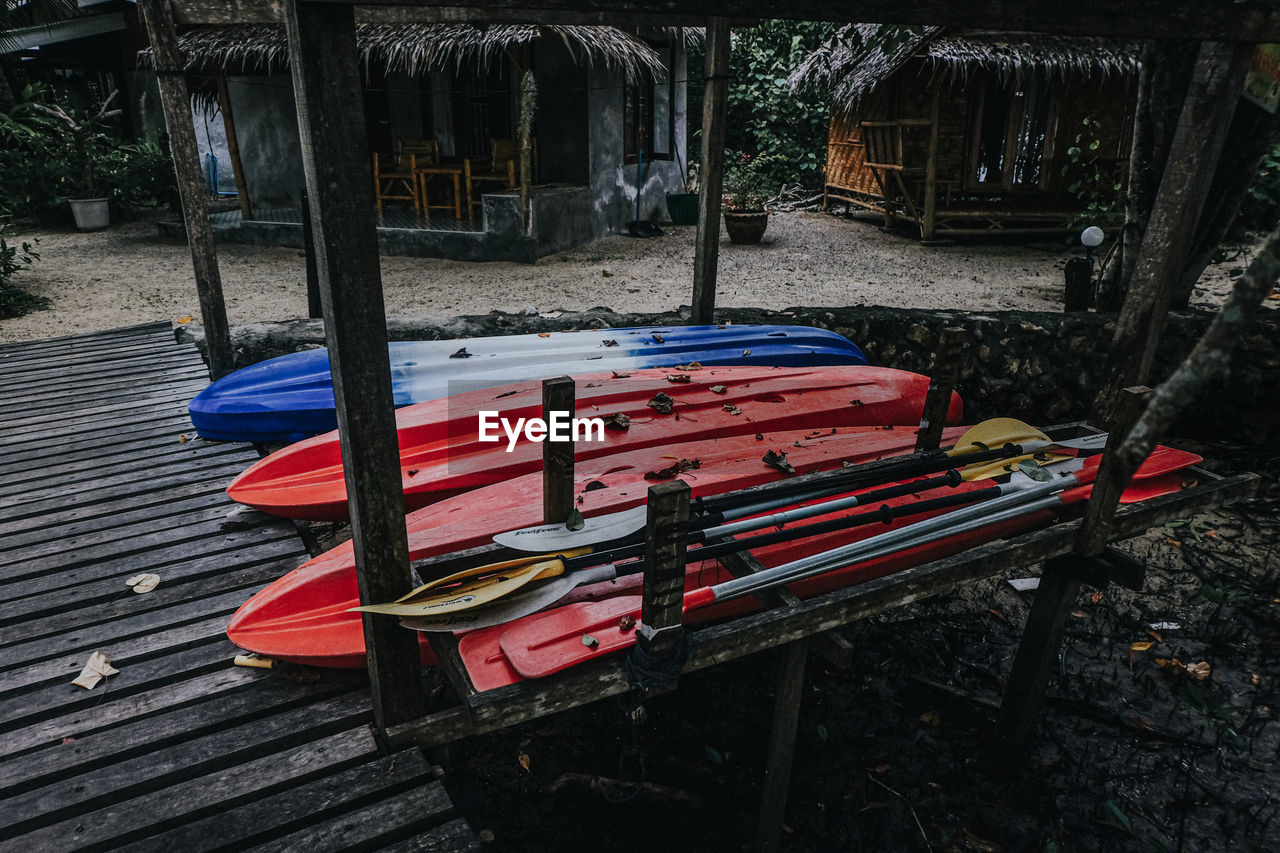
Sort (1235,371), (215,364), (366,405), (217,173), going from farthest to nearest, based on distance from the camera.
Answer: (217,173)
(1235,371)
(215,364)
(366,405)

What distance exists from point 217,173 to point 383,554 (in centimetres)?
1635

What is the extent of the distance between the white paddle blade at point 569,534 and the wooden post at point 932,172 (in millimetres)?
10736

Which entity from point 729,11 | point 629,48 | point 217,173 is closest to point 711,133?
point 729,11

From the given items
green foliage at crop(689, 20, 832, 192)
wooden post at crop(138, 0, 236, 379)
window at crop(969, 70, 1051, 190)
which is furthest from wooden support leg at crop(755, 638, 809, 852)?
green foliage at crop(689, 20, 832, 192)

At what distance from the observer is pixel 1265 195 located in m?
7.78

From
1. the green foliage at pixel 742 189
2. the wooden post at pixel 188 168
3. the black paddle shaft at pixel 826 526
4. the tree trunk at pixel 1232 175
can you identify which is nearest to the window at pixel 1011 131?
the green foliage at pixel 742 189

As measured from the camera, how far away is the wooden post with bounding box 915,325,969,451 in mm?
3191

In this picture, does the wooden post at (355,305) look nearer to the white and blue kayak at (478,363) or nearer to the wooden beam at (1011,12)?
the wooden beam at (1011,12)

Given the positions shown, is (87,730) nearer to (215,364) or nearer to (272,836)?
(272,836)

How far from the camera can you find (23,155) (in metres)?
12.0

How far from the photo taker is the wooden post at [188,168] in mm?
4363

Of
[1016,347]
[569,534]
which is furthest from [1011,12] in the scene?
[1016,347]

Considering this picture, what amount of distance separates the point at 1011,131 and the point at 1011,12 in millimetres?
11489

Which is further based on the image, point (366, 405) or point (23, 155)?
point (23, 155)
